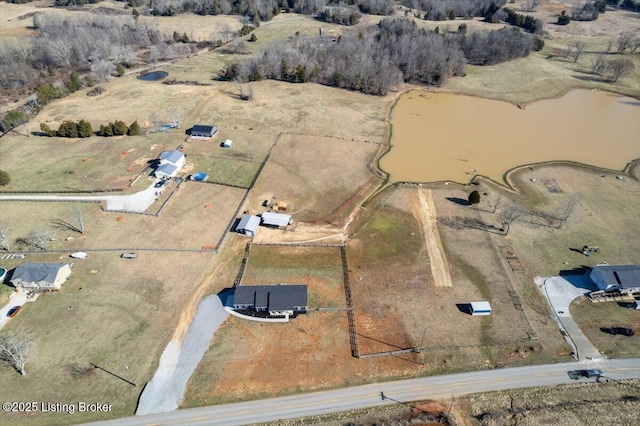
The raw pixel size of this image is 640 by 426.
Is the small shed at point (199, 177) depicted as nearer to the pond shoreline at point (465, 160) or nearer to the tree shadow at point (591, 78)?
the pond shoreline at point (465, 160)

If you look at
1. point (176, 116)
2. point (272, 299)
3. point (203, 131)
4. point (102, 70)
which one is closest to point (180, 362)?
point (272, 299)

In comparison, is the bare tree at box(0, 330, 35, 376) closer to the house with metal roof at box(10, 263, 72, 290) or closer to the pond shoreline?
the house with metal roof at box(10, 263, 72, 290)

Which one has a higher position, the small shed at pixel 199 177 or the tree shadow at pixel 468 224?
the small shed at pixel 199 177

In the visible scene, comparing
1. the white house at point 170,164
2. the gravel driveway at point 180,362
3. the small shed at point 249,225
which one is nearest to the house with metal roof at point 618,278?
the small shed at point 249,225

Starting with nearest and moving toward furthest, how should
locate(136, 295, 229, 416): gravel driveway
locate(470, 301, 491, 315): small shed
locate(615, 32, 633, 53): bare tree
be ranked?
locate(136, 295, 229, 416): gravel driveway < locate(470, 301, 491, 315): small shed < locate(615, 32, 633, 53): bare tree

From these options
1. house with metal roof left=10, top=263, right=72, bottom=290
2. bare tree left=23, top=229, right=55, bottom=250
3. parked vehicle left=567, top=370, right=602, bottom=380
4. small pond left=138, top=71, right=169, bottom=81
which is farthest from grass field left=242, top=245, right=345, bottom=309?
small pond left=138, top=71, right=169, bottom=81

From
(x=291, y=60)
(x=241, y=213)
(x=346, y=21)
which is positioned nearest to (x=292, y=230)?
(x=241, y=213)
